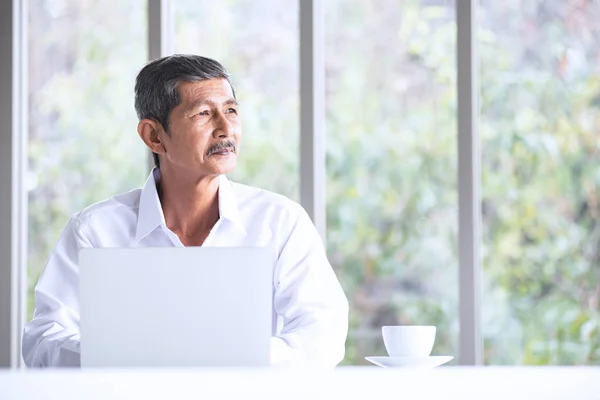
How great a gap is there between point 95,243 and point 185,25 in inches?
49.3

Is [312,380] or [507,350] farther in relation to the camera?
[507,350]

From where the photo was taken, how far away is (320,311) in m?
2.10

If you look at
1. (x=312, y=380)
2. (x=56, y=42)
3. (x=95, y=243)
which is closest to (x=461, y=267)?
(x=95, y=243)

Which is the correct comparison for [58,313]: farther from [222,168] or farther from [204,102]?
[204,102]

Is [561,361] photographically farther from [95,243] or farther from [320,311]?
[95,243]

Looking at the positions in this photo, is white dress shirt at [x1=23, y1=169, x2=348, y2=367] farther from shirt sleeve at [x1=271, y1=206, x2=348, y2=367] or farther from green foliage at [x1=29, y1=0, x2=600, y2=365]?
green foliage at [x1=29, y1=0, x2=600, y2=365]

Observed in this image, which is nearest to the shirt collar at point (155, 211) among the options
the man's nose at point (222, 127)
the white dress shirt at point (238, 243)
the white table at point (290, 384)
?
the white dress shirt at point (238, 243)

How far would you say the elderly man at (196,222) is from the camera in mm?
2051

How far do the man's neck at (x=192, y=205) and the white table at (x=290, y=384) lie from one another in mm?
1478

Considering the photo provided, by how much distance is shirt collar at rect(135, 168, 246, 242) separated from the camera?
235 centimetres

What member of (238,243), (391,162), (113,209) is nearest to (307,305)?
(238,243)

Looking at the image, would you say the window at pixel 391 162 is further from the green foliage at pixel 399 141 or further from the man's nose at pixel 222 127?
the man's nose at pixel 222 127

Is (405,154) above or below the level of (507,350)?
above

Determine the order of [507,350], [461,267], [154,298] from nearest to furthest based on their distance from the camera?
1. [154,298]
2. [461,267]
3. [507,350]
